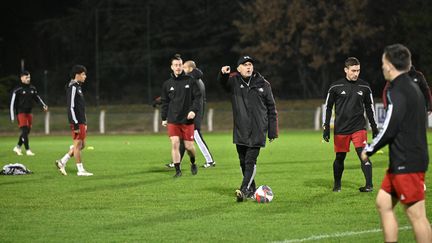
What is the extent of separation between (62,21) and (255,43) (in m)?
15.7

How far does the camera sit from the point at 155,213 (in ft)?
36.3

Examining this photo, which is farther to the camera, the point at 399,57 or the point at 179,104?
the point at 179,104

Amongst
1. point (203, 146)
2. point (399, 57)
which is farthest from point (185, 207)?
point (203, 146)

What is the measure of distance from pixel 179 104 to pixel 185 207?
473cm

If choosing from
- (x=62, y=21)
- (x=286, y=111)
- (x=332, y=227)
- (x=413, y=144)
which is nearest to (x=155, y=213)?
(x=332, y=227)

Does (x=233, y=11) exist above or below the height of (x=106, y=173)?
above

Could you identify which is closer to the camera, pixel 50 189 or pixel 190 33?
pixel 50 189

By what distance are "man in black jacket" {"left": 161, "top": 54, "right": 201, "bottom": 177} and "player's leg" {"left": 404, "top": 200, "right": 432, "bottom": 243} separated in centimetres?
909

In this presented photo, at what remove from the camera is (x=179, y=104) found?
1611 cm

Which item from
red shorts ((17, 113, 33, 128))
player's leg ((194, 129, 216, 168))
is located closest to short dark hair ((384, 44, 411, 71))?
player's leg ((194, 129, 216, 168))

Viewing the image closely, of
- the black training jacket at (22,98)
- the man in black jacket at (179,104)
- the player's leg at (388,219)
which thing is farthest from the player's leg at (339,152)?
the black training jacket at (22,98)

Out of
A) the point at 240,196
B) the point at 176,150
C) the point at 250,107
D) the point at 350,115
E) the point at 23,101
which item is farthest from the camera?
the point at 23,101

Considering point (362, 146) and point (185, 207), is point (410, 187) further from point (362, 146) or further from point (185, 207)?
point (362, 146)

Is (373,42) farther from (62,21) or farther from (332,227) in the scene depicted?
(332,227)
